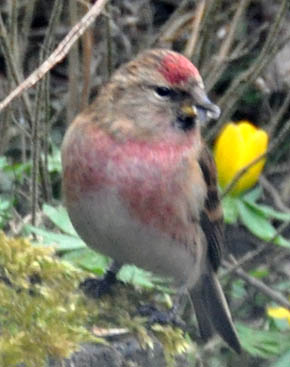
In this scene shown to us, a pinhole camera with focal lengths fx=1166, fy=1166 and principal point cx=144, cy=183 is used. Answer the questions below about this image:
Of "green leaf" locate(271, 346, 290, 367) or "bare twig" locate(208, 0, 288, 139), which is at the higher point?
"bare twig" locate(208, 0, 288, 139)

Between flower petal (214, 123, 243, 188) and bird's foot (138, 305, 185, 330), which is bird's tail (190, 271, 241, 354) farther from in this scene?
bird's foot (138, 305, 185, 330)

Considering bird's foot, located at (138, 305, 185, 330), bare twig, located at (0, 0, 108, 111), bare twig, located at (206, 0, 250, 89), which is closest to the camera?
bare twig, located at (0, 0, 108, 111)

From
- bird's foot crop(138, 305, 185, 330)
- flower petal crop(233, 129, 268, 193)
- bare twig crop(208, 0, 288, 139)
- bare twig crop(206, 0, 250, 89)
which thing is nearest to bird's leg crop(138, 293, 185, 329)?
bird's foot crop(138, 305, 185, 330)

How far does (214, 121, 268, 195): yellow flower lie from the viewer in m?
4.55

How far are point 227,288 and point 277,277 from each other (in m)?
0.78

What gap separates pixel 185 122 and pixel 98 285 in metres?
0.64

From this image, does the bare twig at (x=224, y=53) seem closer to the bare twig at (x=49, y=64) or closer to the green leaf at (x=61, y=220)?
the green leaf at (x=61, y=220)

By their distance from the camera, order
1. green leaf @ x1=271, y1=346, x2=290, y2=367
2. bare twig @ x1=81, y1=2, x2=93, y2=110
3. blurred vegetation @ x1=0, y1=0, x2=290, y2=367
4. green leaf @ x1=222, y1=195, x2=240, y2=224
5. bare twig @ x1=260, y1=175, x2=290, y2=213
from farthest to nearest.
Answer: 1. bare twig @ x1=260, y1=175, x2=290, y2=213
2. bare twig @ x1=81, y1=2, x2=93, y2=110
3. green leaf @ x1=222, y1=195, x2=240, y2=224
4. blurred vegetation @ x1=0, y1=0, x2=290, y2=367
5. green leaf @ x1=271, y1=346, x2=290, y2=367

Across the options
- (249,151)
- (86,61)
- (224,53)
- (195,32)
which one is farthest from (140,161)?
(224,53)

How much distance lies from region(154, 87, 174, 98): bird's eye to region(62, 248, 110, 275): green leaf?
0.63m

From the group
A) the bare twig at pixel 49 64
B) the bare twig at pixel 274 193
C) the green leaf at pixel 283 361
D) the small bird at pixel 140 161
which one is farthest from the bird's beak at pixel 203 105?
the bare twig at pixel 274 193

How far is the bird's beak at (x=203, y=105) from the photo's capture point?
3760mm

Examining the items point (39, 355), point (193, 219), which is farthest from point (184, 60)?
point (39, 355)

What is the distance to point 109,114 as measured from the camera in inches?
156
